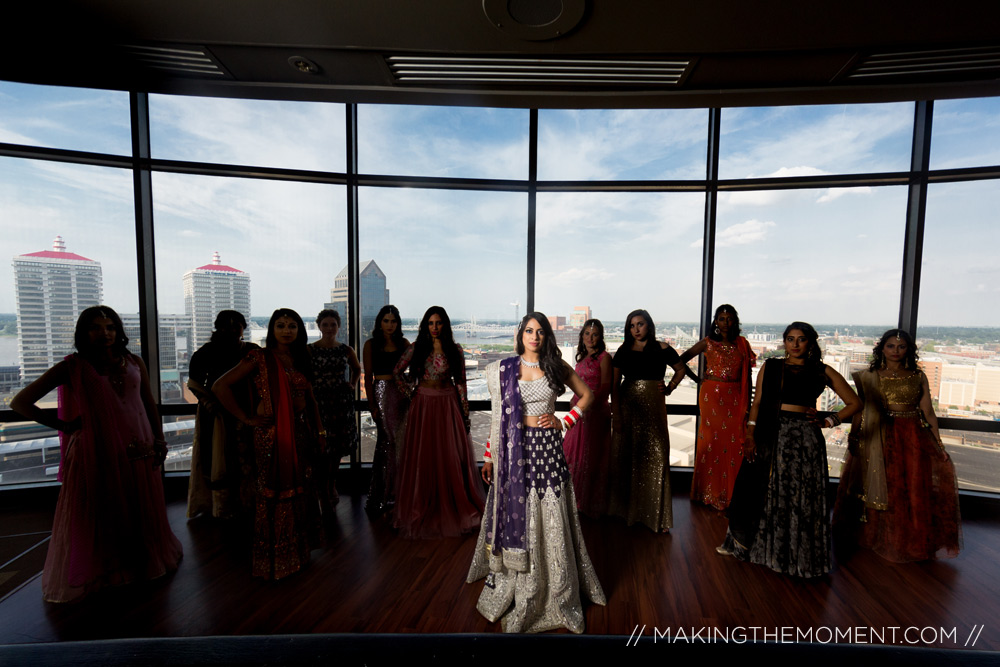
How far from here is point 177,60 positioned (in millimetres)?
1681

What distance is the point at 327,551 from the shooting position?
259cm

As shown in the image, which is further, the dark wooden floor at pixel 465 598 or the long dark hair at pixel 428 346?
the long dark hair at pixel 428 346

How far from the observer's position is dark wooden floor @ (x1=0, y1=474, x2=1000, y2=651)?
1.92 m

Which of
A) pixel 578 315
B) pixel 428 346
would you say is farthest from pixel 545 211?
pixel 428 346

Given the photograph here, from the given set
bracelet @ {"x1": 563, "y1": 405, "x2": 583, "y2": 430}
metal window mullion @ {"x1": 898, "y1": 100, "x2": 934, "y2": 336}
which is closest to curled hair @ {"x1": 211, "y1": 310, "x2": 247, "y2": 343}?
bracelet @ {"x1": 563, "y1": 405, "x2": 583, "y2": 430}

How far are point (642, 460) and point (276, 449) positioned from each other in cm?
262

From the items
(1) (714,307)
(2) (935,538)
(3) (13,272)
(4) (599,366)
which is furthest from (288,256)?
(2) (935,538)

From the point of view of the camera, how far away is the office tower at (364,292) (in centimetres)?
358

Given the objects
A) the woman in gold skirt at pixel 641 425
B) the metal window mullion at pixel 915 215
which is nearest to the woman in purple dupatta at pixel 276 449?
the woman in gold skirt at pixel 641 425

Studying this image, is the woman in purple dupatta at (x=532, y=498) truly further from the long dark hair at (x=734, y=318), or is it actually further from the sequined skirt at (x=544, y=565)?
the long dark hair at (x=734, y=318)

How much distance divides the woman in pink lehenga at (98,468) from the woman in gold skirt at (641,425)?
3.17 metres

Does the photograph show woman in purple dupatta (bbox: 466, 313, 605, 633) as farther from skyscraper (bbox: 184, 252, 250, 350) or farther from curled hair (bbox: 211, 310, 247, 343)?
skyscraper (bbox: 184, 252, 250, 350)

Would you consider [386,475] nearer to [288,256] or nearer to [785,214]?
[288,256]

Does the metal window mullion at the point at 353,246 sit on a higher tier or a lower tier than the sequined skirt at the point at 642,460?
higher
